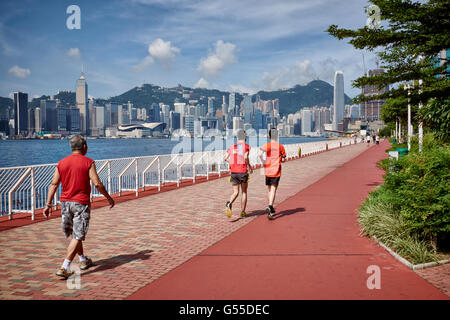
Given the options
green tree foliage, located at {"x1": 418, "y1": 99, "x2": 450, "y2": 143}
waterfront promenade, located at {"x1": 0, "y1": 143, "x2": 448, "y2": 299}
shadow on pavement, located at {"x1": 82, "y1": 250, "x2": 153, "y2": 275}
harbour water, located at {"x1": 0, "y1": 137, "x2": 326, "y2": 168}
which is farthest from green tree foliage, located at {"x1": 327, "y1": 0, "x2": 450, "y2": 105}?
harbour water, located at {"x1": 0, "y1": 137, "x2": 326, "y2": 168}

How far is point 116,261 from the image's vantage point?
17.9 ft

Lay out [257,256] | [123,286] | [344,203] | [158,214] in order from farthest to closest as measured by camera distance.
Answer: [344,203] → [158,214] → [257,256] → [123,286]

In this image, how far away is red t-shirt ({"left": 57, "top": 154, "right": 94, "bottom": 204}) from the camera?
15.6ft

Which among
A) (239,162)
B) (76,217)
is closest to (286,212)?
(239,162)

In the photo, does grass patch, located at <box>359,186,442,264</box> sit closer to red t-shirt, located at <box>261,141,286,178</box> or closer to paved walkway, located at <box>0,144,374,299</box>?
red t-shirt, located at <box>261,141,286,178</box>

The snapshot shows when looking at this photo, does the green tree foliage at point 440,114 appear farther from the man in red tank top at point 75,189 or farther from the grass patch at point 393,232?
the man in red tank top at point 75,189

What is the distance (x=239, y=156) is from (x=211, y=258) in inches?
118

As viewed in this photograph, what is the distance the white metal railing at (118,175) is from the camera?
934cm

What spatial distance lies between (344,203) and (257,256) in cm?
527

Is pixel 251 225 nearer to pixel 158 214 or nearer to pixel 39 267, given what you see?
pixel 158 214

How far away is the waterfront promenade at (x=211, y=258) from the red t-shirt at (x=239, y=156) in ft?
3.73

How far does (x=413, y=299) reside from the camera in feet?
12.9

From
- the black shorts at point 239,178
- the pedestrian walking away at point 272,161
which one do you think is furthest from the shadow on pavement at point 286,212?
the black shorts at point 239,178
